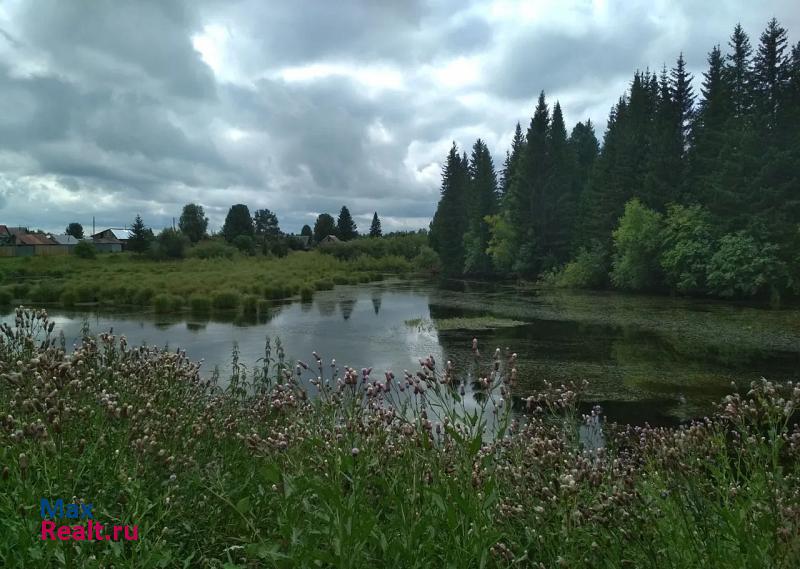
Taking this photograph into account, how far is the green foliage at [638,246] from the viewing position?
36.3 m

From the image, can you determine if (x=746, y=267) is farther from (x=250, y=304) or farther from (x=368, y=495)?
(x=368, y=495)

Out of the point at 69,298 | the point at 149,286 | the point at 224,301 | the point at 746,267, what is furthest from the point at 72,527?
the point at 746,267

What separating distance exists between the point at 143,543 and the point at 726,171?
3629 cm

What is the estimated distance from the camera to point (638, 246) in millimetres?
36969

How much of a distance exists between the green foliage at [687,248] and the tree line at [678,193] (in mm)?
88

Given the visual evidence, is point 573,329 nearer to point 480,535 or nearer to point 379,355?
point 379,355

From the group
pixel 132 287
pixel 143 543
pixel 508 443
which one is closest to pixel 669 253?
pixel 132 287

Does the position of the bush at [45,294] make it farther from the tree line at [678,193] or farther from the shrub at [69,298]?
the tree line at [678,193]

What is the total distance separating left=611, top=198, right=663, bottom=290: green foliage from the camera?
3634 centimetres

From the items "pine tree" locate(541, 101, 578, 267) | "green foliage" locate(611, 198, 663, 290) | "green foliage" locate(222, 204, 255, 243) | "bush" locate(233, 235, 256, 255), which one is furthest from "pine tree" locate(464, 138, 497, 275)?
"green foliage" locate(222, 204, 255, 243)

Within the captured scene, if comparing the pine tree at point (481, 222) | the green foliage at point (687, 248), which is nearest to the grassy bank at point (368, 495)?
the green foliage at point (687, 248)

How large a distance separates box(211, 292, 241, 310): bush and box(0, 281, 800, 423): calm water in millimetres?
2107

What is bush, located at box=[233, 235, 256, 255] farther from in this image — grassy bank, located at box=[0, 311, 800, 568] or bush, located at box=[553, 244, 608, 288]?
grassy bank, located at box=[0, 311, 800, 568]

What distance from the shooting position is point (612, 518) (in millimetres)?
2680
